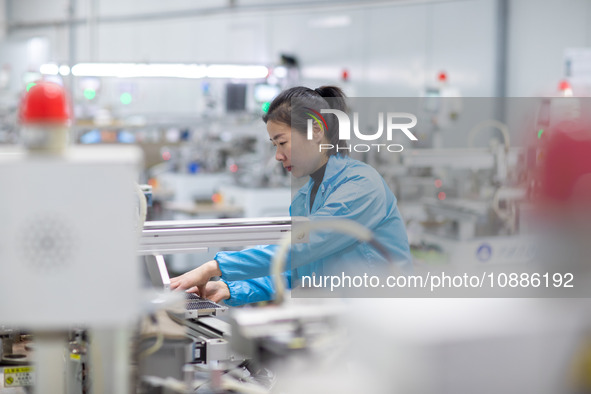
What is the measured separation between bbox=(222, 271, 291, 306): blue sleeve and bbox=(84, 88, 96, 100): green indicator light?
740cm

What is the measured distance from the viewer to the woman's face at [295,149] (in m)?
1.99

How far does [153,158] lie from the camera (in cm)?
832

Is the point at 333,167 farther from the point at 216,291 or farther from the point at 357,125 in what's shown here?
the point at 216,291

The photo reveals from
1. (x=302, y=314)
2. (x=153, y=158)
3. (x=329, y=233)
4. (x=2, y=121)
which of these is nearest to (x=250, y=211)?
(x=153, y=158)

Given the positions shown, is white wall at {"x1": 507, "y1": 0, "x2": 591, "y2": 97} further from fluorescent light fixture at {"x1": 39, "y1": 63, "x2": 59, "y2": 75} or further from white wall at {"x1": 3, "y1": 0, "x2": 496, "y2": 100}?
fluorescent light fixture at {"x1": 39, "y1": 63, "x2": 59, "y2": 75}

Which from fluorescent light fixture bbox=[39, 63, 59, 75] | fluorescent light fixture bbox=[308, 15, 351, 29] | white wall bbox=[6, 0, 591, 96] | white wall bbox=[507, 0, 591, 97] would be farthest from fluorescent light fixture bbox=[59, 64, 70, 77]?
fluorescent light fixture bbox=[308, 15, 351, 29]

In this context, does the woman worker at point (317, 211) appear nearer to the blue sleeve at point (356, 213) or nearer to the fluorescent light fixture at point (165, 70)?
the blue sleeve at point (356, 213)

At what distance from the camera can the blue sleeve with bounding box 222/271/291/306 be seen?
6.75 feet

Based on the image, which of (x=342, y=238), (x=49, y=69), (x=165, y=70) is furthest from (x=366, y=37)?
(x=342, y=238)

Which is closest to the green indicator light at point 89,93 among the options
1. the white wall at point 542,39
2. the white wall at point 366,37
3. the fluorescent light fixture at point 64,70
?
the white wall at point 366,37

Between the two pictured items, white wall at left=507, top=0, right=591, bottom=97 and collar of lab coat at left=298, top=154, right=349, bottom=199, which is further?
white wall at left=507, top=0, right=591, bottom=97

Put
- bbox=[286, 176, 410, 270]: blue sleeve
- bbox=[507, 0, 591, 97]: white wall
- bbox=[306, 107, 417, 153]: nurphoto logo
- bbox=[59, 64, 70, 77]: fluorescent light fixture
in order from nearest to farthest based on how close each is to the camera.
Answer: bbox=[306, 107, 417, 153]: nurphoto logo → bbox=[286, 176, 410, 270]: blue sleeve → bbox=[59, 64, 70, 77]: fluorescent light fixture → bbox=[507, 0, 591, 97]: white wall

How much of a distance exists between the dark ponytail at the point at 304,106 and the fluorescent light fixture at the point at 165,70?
3368mm

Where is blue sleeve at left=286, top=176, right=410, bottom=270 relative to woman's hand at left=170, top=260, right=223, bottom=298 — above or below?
above
